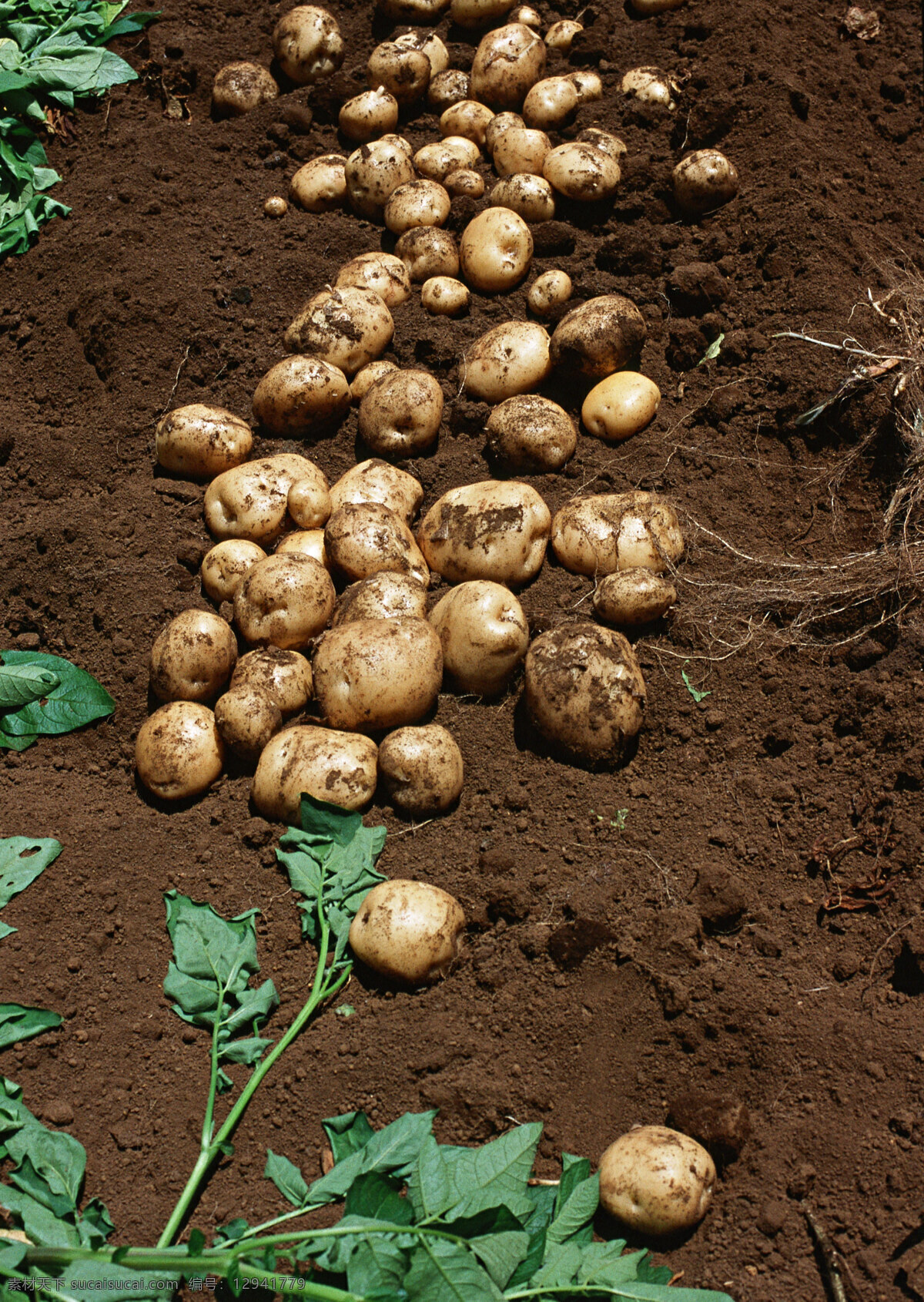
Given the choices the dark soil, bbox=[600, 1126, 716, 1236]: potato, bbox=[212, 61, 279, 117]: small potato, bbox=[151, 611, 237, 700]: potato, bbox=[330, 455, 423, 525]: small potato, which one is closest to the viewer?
bbox=[600, 1126, 716, 1236]: potato

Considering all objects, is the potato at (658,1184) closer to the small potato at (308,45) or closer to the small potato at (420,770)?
the small potato at (420,770)

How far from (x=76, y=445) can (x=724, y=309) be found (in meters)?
2.47

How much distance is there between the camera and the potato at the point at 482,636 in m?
2.93

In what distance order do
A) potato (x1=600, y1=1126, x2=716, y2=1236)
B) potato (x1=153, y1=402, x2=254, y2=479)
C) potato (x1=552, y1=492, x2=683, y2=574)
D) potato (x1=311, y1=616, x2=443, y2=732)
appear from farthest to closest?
1. potato (x1=153, y1=402, x2=254, y2=479)
2. potato (x1=552, y1=492, x2=683, y2=574)
3. potato (x1=311, y1=616, x2=443, y2=732)
4. potato (x1=600, y1=1126, x2=716, y2=1236)

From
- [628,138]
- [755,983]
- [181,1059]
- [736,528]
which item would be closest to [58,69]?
[628,138]

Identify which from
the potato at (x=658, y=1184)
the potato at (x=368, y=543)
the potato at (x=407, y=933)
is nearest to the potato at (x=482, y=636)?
the potato at (x=368, y=543)

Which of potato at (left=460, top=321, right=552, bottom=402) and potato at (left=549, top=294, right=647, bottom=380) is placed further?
potato at (left=460, top=321, right=552, bottom=402)

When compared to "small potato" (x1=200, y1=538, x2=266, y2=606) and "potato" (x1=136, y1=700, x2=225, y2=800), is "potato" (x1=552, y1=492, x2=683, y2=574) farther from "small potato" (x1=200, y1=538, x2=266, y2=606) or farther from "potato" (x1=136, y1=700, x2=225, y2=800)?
"potato" (x1=136, y1=700, x2=225, y2=800)

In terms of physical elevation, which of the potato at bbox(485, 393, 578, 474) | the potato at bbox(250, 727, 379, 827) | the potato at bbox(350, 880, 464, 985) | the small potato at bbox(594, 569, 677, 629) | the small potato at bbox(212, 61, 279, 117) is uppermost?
the small potato at bbox(212, 61, 279, 117)

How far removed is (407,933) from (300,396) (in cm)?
200

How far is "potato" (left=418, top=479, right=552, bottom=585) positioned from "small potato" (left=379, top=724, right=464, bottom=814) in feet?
2.09

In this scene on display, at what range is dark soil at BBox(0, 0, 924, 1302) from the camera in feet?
→ 7.49

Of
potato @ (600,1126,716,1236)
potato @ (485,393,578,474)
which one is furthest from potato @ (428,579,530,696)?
potato @ (600,1126,716,1236)

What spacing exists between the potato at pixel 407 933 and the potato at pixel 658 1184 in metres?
0.60
